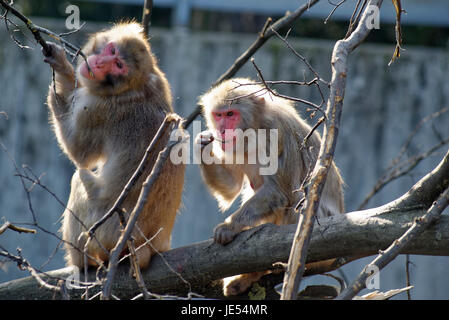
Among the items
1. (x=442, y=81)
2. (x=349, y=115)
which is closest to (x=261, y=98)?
(x=349, y=115)

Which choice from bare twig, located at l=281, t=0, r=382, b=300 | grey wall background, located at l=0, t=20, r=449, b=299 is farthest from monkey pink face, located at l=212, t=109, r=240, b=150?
grey wall background, located at l=0, t=20, r=449, b=299

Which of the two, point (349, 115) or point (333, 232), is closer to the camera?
point (333, 232)

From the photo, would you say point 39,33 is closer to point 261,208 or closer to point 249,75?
point 261,208

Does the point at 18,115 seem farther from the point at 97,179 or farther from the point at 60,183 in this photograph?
the point at 97,179

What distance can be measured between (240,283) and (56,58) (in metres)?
2.27

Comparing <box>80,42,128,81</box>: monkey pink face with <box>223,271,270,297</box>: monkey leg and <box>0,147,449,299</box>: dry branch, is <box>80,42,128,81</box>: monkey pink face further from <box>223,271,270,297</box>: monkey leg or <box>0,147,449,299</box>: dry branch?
<box>223,271,270,297</box>: monkey leg

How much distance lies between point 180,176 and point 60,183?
4.36 m

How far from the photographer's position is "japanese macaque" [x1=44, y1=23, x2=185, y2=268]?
189 inches

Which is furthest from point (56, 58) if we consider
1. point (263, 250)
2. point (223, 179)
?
A: point (263, 250)

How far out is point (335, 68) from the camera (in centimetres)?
315

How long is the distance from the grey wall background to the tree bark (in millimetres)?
4296

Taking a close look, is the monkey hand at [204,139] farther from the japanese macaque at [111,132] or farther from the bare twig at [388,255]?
the bare twig at [388,255]

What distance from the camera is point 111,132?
197 inches

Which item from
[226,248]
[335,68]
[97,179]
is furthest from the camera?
[97,179]
